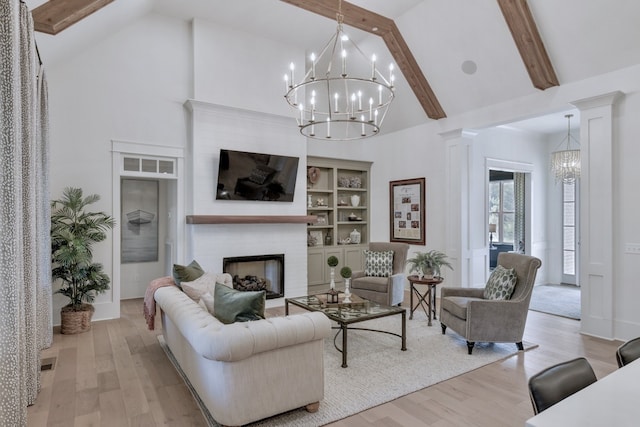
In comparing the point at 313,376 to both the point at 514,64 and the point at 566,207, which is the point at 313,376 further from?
the point at 566,207

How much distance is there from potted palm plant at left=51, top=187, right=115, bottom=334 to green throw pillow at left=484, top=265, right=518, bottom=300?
4.60 m

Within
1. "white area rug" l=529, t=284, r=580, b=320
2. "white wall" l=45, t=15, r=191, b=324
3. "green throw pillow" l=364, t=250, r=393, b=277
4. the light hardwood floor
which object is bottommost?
"white area rug" l=529, t=284, r=580, b=320

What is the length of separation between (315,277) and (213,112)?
11.2 feet

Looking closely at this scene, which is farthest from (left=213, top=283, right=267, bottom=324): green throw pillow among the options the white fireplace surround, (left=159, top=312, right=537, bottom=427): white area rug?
the white fireplace surround

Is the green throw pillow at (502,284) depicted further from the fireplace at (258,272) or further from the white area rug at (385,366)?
the fireplace at (258,272)

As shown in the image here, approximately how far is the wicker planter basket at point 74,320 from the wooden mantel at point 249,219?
169 centimetres

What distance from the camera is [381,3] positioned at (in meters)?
4.98

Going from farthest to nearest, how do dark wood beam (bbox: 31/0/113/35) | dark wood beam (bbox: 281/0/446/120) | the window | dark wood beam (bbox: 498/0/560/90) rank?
the window < dark wood beam (bbox: 281/0/446/120) < dark wood beam (bbox: 498/0/560/90) < dark wood beam (bbox: 31/0/113/35)

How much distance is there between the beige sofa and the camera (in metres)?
2.29

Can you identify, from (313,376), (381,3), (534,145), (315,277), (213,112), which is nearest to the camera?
(313,376)

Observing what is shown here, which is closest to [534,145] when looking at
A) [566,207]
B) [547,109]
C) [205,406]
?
[566,207]

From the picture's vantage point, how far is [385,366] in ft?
11.4

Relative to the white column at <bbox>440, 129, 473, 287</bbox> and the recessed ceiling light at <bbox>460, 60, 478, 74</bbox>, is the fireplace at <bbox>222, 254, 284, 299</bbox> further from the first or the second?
the recessed ceiling light at <bbox>460, 60, 478, 74</bbox>

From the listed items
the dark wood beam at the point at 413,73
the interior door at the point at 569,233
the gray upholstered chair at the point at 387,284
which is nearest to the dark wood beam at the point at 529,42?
the dark wood beam at the point at 413,73
